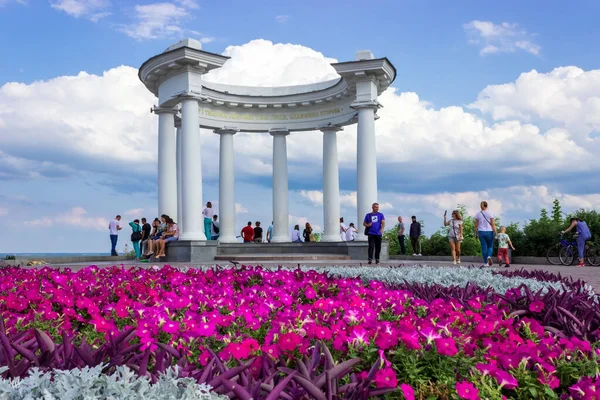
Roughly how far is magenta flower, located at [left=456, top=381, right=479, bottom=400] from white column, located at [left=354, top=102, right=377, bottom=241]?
76.7ft

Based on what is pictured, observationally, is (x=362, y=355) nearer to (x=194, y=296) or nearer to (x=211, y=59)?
(x=194, y=296)

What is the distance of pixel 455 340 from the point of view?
4215mm

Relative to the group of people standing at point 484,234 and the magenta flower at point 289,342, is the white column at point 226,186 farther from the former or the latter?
the magenta flower at point 289,342

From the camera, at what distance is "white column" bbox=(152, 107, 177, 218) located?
28.7m

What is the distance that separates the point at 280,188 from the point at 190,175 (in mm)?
8689

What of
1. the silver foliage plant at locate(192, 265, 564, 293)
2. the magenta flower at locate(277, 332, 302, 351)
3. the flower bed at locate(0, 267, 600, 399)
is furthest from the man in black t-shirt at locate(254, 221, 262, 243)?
the magenta flower at locate(277, 332, 302, 351)

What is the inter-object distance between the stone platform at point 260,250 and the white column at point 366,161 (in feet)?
3.20

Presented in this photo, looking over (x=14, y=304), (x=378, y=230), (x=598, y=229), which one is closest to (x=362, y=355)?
(x=14, y=304)

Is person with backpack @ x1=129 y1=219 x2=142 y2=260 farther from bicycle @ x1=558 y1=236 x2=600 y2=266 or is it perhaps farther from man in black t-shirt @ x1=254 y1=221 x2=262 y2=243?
bicycle @ x1=558 y1=236 x2=600 y2=266

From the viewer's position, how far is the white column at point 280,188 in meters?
33.4

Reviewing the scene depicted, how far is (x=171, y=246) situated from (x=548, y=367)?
77.5 ft

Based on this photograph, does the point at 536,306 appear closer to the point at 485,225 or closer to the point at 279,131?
the point at 485,225

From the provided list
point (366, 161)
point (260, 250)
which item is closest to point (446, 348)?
point (366, 161)

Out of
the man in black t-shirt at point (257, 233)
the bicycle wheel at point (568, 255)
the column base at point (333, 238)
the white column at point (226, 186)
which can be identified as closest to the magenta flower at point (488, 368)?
the bicycle wheel at point (568, 255)
